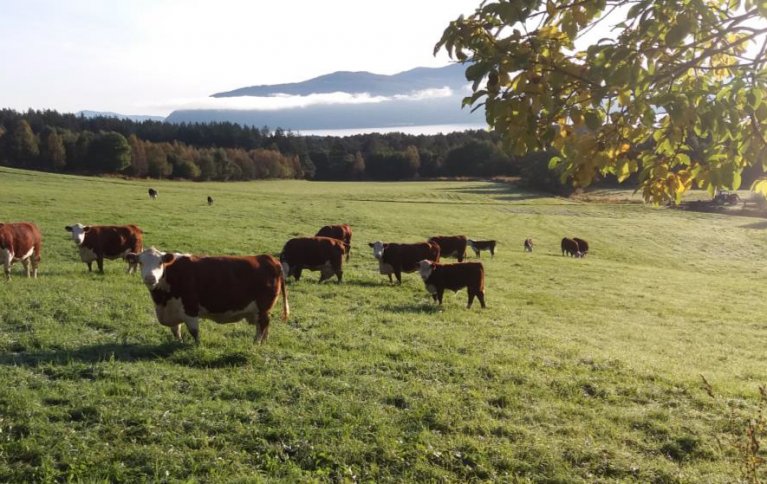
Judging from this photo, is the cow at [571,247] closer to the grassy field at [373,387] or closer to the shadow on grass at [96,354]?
the grassy field at [373,387]

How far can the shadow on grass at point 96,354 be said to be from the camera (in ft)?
26.5

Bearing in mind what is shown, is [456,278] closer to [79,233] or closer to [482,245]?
[79,233]

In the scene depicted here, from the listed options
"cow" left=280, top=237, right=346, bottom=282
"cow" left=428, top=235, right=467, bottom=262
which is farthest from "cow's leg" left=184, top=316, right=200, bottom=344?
"cow" left=428, top=235, right=467, bottom=262

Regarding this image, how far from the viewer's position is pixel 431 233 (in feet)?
125

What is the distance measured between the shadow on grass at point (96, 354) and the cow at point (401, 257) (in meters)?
10.7

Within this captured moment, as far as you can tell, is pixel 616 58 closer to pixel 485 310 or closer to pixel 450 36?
pixel 450 36

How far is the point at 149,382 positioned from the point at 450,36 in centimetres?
565

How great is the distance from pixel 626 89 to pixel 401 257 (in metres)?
15.3

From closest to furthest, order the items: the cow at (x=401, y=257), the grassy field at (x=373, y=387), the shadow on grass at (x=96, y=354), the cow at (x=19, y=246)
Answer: the grassy field at (x=373, y=387)
the shadow on grass at (x=96, y=354)
the cow at (x=19, y=246)
the cow at (x=401, y=257)

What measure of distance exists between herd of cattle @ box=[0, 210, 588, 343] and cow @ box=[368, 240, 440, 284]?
0.03 metres

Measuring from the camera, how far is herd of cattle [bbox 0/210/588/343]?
9.53m

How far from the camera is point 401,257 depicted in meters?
19.5

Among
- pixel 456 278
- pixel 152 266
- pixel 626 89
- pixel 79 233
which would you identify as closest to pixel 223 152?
pixel 79 233

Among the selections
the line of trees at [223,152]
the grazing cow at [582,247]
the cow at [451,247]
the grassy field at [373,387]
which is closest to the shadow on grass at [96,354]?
the grassy field at [373,387]
